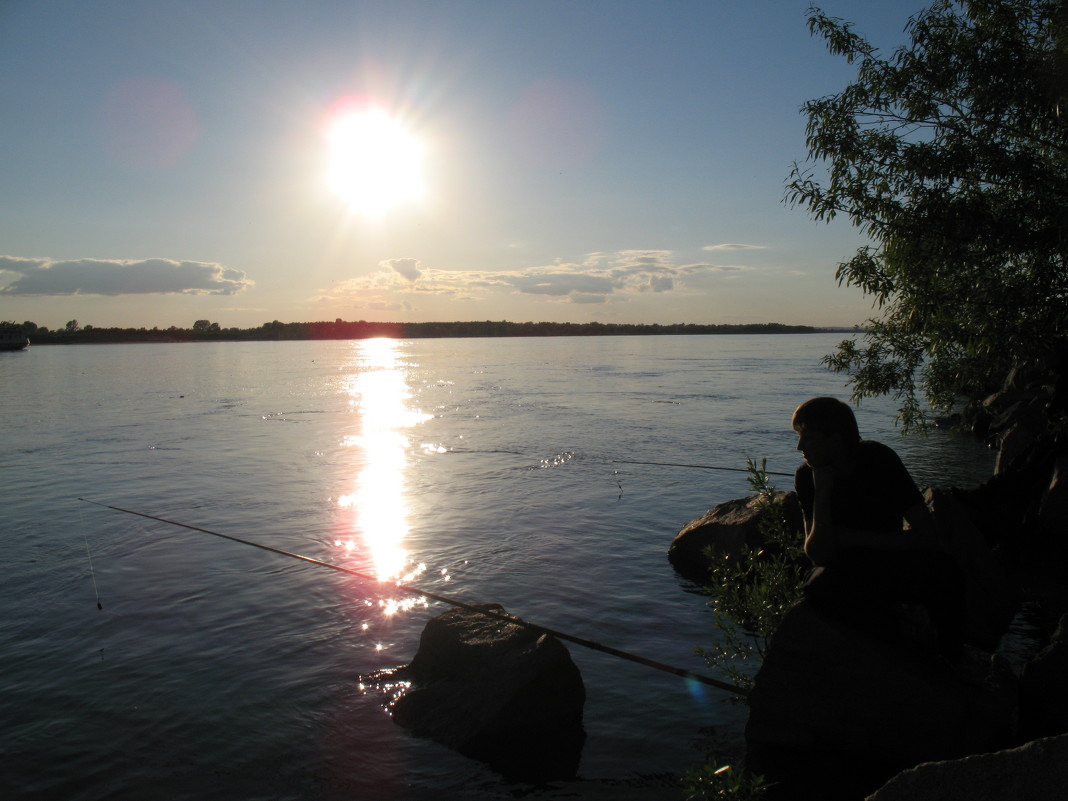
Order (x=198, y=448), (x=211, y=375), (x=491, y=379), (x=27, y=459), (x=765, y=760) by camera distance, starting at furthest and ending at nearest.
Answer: (x=211, y=375) → (x=491, y=379) → (x=198, y=448) → (x=27, y=459) → (x=765, y=760)

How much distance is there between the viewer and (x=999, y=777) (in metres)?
3.22

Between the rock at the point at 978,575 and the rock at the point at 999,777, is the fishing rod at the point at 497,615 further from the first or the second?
the rock at the point at 978,575

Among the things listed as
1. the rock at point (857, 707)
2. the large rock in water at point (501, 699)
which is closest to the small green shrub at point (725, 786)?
the rock at point (857, 707)

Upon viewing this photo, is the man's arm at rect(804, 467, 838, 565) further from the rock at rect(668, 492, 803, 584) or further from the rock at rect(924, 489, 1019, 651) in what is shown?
the rock at rect(668, 492, 803, 584)

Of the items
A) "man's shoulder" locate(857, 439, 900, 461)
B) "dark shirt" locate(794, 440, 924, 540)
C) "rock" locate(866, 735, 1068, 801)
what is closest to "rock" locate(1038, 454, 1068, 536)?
"dark shirt" locate(794, 440, 924, 540)

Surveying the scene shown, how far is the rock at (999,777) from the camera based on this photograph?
123 inches

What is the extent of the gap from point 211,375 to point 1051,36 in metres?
54.2

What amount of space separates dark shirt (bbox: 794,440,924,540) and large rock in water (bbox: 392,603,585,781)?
2.34 m

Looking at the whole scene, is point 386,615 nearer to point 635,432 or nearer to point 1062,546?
point 1062,546

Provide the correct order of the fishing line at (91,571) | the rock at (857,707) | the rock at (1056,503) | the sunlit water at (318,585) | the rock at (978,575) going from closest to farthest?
the rock at (857,707) → the sunlit water at (318,585) → the rock at (978,575) → the fishing line at (91,571) → the rock at (1056,503)

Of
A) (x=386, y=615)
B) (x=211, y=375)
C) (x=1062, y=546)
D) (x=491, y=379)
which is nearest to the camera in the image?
(x=386, y=615)

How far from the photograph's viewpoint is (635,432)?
23.5 m

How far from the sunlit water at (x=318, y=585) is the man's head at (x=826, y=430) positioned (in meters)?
2.31

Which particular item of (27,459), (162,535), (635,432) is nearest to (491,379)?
(635,432)
